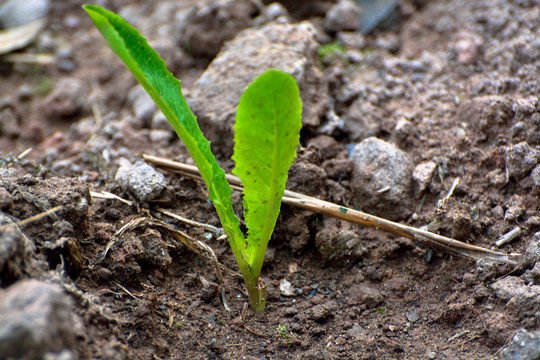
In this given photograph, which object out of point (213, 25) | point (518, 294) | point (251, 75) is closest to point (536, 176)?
point (518, 294)

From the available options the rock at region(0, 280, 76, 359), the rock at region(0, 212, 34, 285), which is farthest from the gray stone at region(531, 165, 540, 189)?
the rock at region(0, 212, 34, 285)

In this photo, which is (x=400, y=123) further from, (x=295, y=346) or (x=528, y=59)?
(x=295, y=346)

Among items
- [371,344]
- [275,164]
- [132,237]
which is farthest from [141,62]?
[371,344]

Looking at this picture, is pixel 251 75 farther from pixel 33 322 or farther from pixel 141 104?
pixel 33 322

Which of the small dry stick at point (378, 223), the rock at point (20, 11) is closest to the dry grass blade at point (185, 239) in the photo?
the small dry stick at point (378, 223)

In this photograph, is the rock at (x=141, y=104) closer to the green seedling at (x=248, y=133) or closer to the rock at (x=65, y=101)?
the rock at (x=65, y=101)
